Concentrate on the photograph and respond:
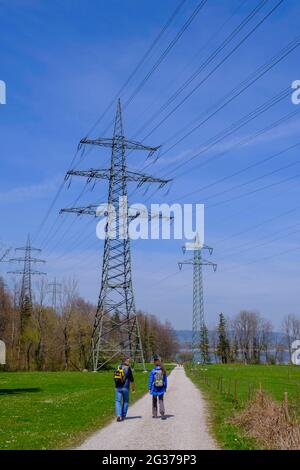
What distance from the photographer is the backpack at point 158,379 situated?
18.5 meters

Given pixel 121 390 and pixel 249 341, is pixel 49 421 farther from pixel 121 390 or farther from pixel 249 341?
pixel 249 341

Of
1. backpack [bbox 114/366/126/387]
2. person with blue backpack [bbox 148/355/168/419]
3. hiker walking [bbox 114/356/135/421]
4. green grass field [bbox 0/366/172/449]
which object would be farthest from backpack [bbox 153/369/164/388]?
green grass field [bbox 0/366/172/449]

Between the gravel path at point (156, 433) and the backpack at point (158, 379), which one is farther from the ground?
the backpack at point (158, 379)

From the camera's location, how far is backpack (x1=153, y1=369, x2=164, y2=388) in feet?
60.6

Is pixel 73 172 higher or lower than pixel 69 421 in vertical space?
higher

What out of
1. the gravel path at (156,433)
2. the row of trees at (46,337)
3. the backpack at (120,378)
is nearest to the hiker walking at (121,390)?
the backpack at (120,378)

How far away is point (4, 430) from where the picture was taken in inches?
623

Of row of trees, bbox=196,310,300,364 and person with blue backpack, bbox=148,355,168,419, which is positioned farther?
row of trees, bbox=196,310,300,364

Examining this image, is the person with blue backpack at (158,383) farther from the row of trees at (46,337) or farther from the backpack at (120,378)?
the row of trees at (46,337)

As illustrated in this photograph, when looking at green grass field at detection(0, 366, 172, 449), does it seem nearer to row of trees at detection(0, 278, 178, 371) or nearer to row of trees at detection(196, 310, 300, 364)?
row of trees at detection(0, 278, 178, 371)

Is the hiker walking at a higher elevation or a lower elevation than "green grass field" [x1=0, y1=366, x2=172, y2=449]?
higher
